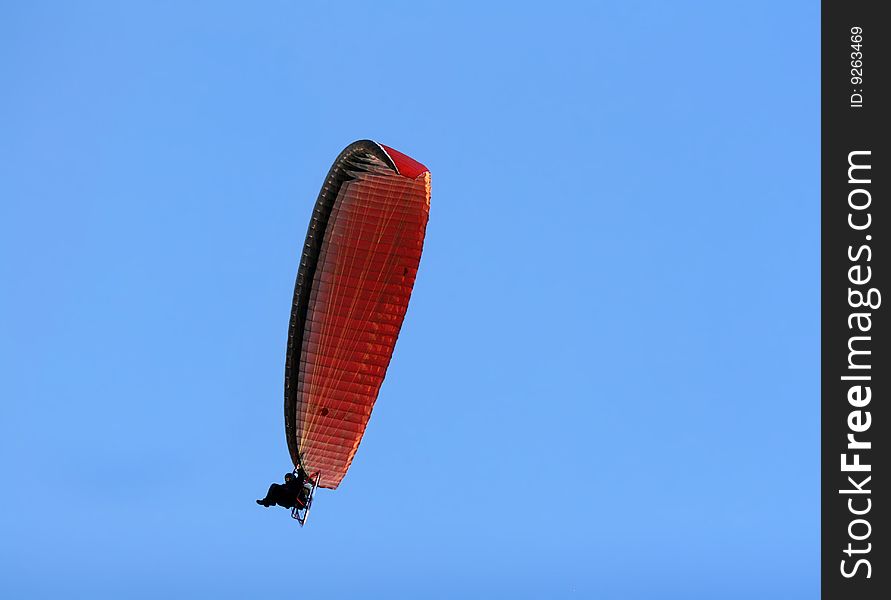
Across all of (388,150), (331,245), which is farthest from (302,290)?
(388,150)

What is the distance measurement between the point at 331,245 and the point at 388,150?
2.99 m

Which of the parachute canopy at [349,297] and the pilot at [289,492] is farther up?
the parachute canopy at [349,297]

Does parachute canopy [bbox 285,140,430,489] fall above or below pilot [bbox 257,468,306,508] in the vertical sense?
above

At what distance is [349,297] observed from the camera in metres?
34.4

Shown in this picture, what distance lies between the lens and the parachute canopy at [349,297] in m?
33.3

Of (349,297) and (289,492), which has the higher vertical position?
(349,297)

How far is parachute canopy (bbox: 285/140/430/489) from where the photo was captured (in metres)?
33.3

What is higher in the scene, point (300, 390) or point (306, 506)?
point (300, 390)
